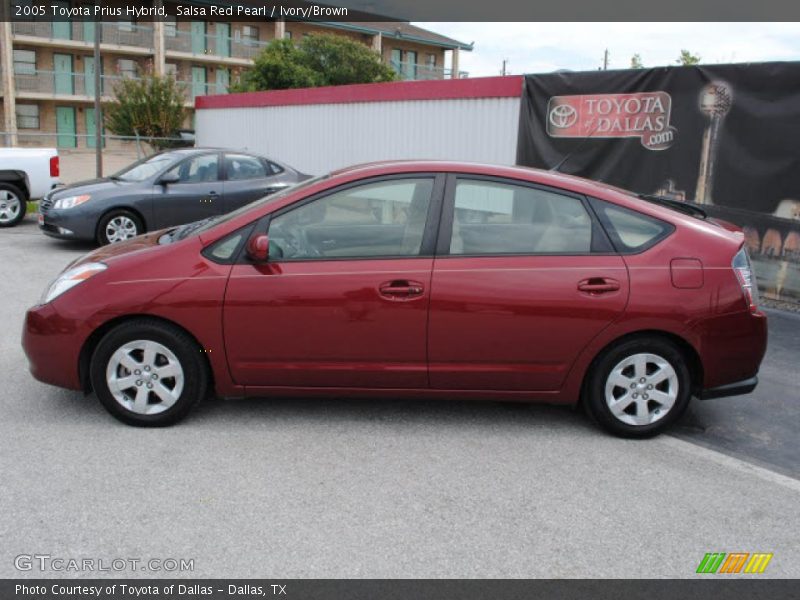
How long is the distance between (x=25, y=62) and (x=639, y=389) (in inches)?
1749

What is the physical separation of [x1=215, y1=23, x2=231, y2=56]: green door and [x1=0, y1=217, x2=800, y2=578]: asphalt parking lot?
147ft

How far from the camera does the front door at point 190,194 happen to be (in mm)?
11055

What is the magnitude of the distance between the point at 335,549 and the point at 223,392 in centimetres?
157

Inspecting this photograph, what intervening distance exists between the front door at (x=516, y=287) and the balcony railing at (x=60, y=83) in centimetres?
4092

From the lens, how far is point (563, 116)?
9.73 m

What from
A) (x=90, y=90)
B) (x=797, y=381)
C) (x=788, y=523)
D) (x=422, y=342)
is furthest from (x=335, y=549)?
(x=90, y=90)

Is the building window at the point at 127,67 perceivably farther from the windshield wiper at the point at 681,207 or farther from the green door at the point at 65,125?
the windshield wiper at the point at 681,207

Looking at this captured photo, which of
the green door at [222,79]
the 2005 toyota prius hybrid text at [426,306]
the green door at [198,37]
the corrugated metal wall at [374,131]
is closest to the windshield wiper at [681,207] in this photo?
the 2005 toyota prius hybrid text at [426,306]

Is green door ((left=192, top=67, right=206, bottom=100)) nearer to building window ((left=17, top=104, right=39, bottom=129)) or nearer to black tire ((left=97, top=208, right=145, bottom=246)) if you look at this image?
building window ((left=17, top=104, right=39, bottom=129))

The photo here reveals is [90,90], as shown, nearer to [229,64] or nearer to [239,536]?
[229,64]

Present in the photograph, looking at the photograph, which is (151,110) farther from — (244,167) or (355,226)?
(355,226)

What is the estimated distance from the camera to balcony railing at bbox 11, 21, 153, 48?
4022cm

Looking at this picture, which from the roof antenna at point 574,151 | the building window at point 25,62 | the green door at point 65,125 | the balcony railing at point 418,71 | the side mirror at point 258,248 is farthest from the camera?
the balcony railing at point 418,71
